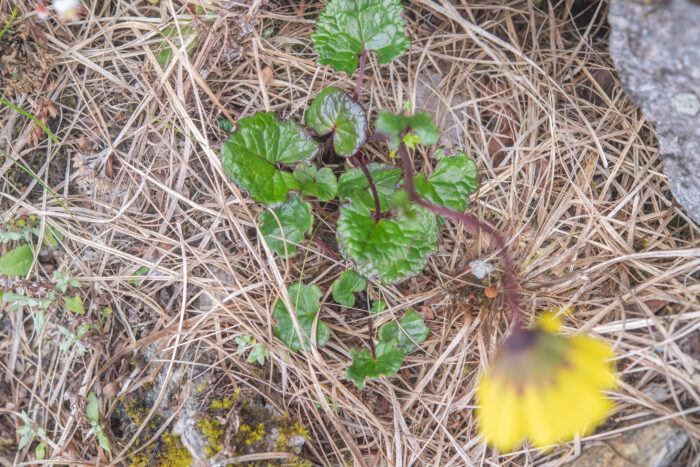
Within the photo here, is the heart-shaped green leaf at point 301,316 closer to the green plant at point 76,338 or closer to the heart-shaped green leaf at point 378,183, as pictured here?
the heart-shaped green leaf at point 378,183

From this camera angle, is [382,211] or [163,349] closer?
[382,211]

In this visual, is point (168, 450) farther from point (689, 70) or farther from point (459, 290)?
point (689, 70)

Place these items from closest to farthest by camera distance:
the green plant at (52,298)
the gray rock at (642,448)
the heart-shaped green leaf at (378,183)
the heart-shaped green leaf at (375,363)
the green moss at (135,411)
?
the gray rock at (642,448), the heart-shaped green leaf at (375,363), the heart-shaped green leaf at (378,183), the green moss at (135,411), the green plant at (52,298)

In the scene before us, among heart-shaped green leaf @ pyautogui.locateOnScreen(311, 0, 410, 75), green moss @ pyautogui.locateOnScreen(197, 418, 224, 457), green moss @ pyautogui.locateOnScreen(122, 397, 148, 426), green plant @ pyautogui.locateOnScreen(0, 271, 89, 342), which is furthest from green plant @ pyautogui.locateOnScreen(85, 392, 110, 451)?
heart-shaped green leaf @ pyautogui.locateOnScreen(311, 0, 410, 75)

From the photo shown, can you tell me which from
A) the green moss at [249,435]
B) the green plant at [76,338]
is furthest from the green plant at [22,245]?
the green moss at [249,435]

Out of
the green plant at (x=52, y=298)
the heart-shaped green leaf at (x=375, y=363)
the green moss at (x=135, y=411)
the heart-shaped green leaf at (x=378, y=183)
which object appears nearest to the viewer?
the heart-shaped green leaf at (x=375, y=363)

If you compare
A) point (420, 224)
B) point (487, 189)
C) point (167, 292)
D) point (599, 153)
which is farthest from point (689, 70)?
point (167, 292)

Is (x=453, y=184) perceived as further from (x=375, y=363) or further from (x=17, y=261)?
(x=17, y=261)

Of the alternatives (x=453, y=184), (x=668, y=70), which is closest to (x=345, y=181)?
(x=453, y=184)
